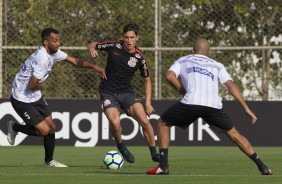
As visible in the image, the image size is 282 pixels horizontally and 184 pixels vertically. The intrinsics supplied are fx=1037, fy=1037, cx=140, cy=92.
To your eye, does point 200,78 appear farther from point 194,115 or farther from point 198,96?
point 194,115

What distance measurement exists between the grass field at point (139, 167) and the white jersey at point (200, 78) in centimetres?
98

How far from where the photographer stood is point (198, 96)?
13117 mm

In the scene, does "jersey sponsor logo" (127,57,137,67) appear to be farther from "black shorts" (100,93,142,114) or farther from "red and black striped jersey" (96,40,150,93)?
"black shorts" (100,93,142,114)

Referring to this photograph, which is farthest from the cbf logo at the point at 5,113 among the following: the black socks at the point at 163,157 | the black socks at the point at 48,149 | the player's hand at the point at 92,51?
the black socks at the point at 163,157

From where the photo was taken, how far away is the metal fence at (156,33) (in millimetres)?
22188

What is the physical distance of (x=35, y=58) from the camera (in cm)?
1531

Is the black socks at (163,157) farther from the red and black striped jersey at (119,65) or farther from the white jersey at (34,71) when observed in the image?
the red and black striped jersey at (119,65)

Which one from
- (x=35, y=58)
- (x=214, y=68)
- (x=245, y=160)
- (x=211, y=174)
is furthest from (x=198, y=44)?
(x=245, y=160)

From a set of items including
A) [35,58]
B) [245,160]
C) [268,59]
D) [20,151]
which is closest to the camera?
[35,58]

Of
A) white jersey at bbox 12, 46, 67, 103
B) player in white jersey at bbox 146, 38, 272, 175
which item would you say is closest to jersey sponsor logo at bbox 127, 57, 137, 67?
white jersey at bbox 12, 46, 67, 103

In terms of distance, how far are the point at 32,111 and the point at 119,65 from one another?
5.35 ft

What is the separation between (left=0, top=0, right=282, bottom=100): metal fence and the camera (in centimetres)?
2219

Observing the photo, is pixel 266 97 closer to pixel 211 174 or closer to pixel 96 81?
pixel 96 81

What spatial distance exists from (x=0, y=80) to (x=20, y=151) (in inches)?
110
